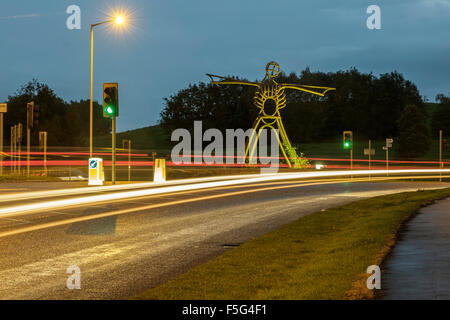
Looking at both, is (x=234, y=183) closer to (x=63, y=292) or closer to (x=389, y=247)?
(x=389, y=247)

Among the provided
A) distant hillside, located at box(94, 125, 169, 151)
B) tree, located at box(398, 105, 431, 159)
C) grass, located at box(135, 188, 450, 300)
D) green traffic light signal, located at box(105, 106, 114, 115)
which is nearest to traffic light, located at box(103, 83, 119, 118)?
green traffic light signal, located at box(105, 106, 114, 115)

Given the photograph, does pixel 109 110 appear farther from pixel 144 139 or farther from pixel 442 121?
pixel 144 139

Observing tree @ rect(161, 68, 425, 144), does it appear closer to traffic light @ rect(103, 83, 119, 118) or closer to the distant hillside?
the distant hillside

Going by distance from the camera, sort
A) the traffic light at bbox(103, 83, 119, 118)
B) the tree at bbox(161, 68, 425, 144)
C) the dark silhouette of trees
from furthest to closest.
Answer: the dark silhouette of trees, the tree at bbox(161, 68, 425, 144), the traffic light at bbox(103, 83, 119, 118)

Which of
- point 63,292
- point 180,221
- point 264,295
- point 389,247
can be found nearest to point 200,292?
point 264,295

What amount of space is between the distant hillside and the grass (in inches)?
4694

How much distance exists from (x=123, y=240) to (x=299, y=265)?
406 cm

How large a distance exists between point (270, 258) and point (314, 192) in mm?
16151

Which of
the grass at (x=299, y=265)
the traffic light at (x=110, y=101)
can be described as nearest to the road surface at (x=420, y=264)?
the grass at (x=299, y=265)

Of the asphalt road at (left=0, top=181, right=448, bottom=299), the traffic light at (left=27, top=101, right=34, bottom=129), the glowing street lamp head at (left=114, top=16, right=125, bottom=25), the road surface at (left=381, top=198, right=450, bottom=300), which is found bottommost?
the asphalt road at (left=0, top=181, right=448, bottom=299)

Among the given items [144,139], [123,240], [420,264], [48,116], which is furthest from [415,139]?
[420,264]

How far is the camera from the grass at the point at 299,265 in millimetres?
7203

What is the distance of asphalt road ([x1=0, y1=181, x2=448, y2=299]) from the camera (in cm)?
801

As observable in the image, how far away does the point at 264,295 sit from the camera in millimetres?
7078
